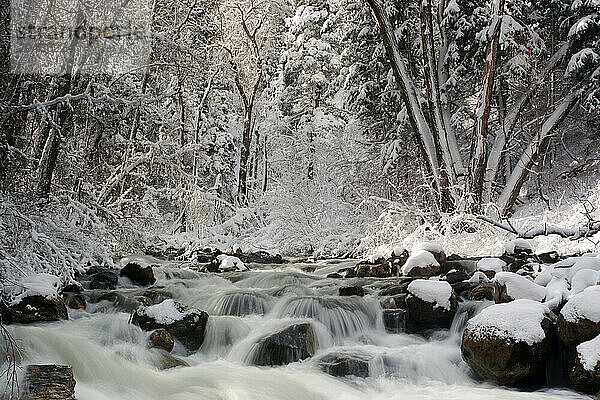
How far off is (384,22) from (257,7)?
10.1 metres

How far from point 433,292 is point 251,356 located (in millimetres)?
2495

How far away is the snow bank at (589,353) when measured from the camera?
4.89m

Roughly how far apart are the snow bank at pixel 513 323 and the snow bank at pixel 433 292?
3.68ft

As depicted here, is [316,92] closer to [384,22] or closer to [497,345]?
[384,22]

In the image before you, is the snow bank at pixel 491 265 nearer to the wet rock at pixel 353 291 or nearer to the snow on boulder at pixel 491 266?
the snow on boulder at pixel 491 266

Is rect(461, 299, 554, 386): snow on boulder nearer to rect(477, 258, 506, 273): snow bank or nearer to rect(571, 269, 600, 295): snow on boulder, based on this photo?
rect(571, 269, 600, 295): snow on boulder

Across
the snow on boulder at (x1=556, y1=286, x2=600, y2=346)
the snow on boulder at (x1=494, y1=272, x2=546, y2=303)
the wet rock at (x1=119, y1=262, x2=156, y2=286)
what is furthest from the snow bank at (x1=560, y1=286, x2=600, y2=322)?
the wet rock at (x1=119, y1=262, x2=156, y2=286)

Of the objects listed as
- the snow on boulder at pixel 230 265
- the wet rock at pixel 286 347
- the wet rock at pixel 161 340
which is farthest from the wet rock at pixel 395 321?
the snow on boulder at pixel 230 265

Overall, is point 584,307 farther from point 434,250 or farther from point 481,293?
point 434,250

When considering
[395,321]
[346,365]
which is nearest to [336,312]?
[395,321]

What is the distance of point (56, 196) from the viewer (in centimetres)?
902

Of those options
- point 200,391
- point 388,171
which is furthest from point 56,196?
point 388,171

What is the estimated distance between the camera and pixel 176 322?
6.81 meters

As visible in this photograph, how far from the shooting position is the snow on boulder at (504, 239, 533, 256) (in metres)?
9.64
